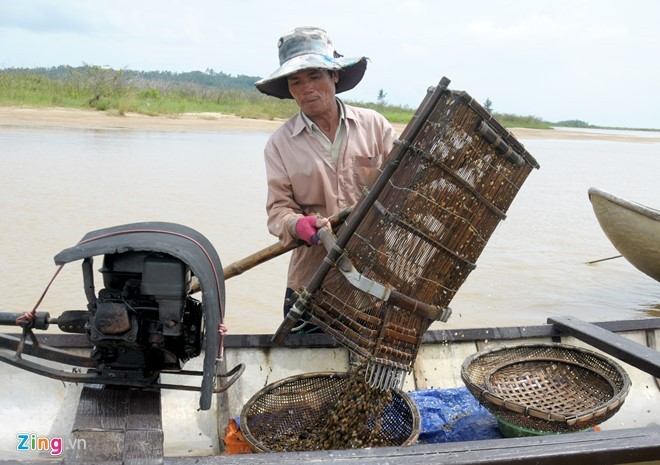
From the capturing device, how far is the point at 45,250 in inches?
268

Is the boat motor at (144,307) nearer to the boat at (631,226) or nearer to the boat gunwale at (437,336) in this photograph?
the boat gunwale at (437,336)

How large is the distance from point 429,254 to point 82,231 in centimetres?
624

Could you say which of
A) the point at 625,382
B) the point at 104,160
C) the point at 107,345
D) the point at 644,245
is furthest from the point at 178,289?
the point at 104,160

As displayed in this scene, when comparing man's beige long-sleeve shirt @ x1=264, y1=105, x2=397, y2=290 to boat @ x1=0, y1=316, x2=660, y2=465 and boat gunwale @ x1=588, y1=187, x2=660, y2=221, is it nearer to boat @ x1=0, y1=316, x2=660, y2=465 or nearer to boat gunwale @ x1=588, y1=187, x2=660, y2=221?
boat @ x1=0, y1=316, x2=660, y2=465

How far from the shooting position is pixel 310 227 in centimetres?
248

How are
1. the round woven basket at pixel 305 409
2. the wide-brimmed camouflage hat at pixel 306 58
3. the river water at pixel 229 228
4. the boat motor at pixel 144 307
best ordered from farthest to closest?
the river water at pixel 229 228 → the round woven basket at pixel 305 409 → the wide-brimmed camouflage hat at pixel 306 58 → the boat motor at pixel 144 307

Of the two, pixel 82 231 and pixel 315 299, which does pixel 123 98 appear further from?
pixel 315 299

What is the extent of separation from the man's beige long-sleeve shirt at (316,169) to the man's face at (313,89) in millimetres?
100

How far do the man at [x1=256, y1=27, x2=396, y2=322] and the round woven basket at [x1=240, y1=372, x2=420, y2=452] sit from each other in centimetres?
52

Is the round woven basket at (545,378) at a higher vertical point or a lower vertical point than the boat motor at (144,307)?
lower

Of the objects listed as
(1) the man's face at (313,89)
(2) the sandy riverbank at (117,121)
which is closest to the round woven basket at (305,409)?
(1) the man's face at (313,89)

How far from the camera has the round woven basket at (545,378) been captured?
2.78 m

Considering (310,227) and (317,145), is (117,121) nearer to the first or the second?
(317,145)

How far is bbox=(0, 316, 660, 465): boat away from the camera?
196cm
